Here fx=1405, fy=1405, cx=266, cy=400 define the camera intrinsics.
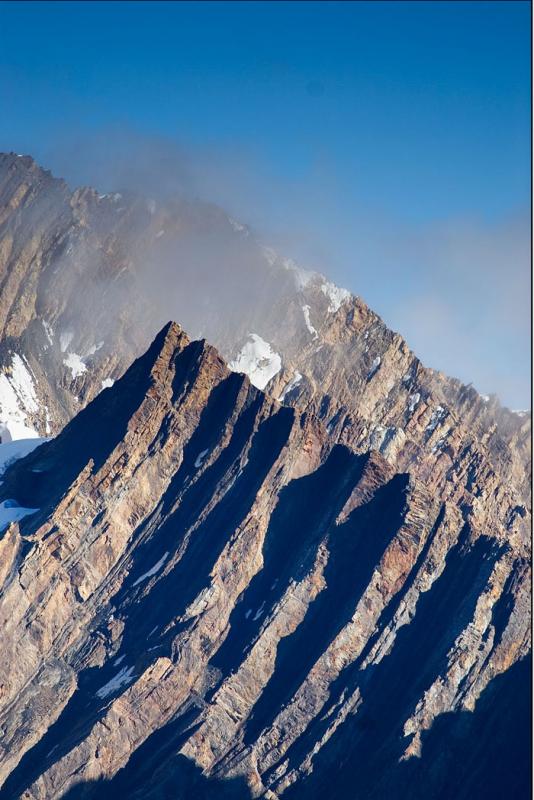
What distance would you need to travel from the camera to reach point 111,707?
167 metres

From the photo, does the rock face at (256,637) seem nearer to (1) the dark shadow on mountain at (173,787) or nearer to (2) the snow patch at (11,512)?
(1) the dark shadow on mountain at (173,787)

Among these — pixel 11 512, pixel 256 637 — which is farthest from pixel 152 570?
pixel 11 512

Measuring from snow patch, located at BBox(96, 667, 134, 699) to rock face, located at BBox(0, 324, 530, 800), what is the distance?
1.72ft

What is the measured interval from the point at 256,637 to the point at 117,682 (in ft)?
60.1

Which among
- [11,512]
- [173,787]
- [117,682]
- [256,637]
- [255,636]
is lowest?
[173,787]

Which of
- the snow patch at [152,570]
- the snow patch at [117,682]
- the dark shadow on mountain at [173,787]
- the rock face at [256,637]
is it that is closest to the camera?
the dark shadow on mountain at [173,787]

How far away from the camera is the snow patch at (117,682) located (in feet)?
565

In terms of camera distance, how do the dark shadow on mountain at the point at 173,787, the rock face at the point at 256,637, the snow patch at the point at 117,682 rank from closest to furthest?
the dark shadow on mountain at the point at 173,787
the rock face at the point at 256,637
the snow patch at the point at 117,682

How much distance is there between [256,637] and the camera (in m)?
178

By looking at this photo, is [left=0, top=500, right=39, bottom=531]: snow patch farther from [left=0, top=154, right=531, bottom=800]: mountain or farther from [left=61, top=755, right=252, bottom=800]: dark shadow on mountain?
[left=61, top=755, right=252, bottom=800]: dark shadow on mountain

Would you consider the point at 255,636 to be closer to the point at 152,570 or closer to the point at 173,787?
the point at 152,570

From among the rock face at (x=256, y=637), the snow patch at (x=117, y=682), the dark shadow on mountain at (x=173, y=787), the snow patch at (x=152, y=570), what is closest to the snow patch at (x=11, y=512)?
the rock face at (x=256, y=637)

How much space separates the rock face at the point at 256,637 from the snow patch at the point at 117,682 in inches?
20.6

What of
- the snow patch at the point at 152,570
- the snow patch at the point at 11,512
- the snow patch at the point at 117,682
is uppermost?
the snow patch at the point at 152,570
